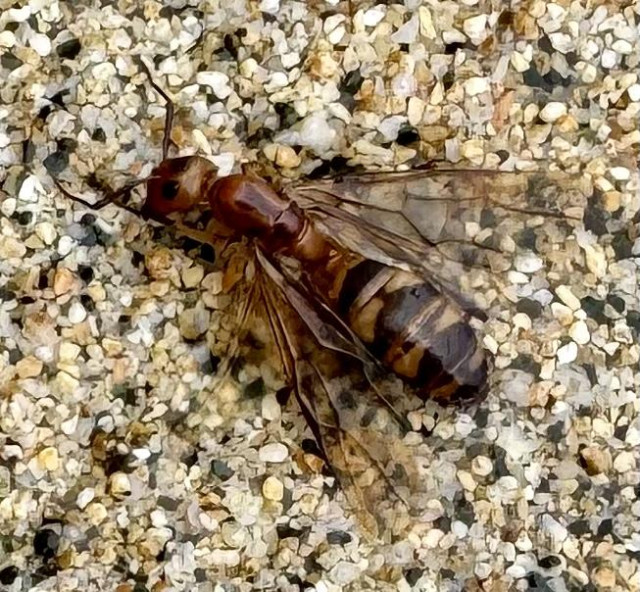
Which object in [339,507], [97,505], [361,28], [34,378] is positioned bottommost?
[339,507]

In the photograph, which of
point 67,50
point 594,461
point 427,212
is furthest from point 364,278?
point 67,50

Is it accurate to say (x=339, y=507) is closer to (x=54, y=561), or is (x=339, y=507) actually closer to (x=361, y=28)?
(x=54, y=561)

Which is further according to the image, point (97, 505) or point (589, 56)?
point (589, 56)

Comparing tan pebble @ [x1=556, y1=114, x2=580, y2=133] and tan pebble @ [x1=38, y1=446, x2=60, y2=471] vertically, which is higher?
tan pebble @ [x1=556, y1=114, x2=580, y2=133]

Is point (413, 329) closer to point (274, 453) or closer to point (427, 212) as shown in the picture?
point (427, 212)

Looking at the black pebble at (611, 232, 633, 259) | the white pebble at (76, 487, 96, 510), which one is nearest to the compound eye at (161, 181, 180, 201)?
the white pebble at (76, 487, 96, 510)

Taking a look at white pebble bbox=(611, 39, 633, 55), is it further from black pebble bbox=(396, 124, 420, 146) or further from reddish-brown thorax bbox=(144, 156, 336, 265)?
reddish-brown thorax bbox=(144, 156, 336, 265)

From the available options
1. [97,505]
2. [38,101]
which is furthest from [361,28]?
[97,505]

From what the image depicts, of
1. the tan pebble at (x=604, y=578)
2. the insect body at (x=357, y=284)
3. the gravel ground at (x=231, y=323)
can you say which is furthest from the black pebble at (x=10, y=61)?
the tan pebble at (x=604, y=578)
